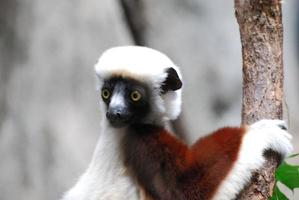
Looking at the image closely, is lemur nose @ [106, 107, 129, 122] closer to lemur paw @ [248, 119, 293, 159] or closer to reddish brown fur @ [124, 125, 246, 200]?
reddish brown fur @ [124, 125, 246, 200]

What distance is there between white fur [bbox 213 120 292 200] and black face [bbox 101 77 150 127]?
21.9 inches

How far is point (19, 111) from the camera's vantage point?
671 cm

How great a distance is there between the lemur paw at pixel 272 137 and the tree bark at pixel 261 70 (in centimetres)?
3

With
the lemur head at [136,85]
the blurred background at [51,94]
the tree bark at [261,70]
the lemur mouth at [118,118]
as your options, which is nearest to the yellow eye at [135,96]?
the lemur head at [136,85]

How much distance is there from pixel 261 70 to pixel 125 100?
687 millimetres

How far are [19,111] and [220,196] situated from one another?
12.4ft

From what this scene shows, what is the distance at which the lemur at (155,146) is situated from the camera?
10.9 ft

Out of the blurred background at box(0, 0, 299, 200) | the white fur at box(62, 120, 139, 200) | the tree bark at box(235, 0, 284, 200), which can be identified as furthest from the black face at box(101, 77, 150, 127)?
the blurred background at box(0, 0, 299, 200)

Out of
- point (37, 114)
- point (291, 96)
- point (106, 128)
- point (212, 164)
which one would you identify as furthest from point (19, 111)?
point (212, 164)

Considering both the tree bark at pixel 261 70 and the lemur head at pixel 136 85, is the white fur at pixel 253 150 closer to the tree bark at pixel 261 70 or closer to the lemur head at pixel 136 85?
the tree bark at pixel 261 70

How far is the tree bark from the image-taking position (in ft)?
10.6

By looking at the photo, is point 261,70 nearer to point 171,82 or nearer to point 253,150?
point 253,150

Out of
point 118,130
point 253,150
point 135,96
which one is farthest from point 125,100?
point 253,150

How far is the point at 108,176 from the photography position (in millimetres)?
3533
